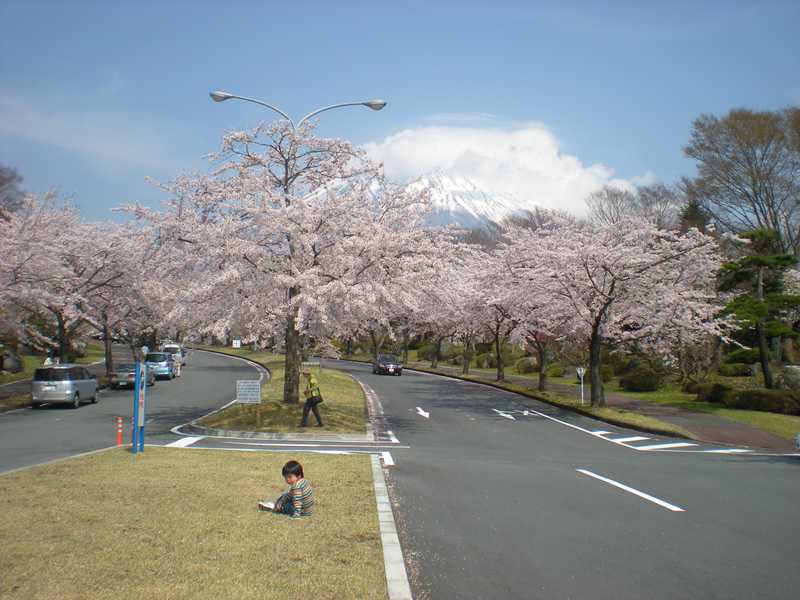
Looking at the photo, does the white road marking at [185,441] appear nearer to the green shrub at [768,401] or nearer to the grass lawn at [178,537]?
the grass lawn at [178,537]

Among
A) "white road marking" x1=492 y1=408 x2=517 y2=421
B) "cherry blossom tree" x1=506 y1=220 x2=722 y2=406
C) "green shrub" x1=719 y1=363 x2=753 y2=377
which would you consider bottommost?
"white road marking" x1=492 y1=408 x2=517 y2=421

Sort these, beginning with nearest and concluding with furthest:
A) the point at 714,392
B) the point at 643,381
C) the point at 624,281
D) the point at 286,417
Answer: the point at 286,417
the point at 624,281
the point at 714,392
the point at 643,381

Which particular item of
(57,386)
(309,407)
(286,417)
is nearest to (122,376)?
(57,386)

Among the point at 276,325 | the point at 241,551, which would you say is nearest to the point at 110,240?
the point at 276,325

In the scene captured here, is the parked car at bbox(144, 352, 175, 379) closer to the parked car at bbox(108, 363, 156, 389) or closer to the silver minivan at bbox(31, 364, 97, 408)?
the parked car at bbox(108, 363, 156, 389)

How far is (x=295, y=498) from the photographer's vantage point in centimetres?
801

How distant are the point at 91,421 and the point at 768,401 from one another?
78.4 ft

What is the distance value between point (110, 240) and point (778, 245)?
34.2 metres

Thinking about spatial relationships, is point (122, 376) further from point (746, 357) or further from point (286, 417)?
point (746, 357)

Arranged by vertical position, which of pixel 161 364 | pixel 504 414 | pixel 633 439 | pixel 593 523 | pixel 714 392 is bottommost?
pixel 633 439

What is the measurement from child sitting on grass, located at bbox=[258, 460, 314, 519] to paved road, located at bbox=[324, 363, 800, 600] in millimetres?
1182

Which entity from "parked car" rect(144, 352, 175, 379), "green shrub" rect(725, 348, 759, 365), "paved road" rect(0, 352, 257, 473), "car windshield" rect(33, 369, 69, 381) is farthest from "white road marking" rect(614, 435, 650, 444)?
"parked car" rect(144, 352, 175, 379)

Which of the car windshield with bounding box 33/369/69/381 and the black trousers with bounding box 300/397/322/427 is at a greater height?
the car windshield with bounding box 33/369/69/381

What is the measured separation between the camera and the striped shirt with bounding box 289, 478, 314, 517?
800 centimetres
